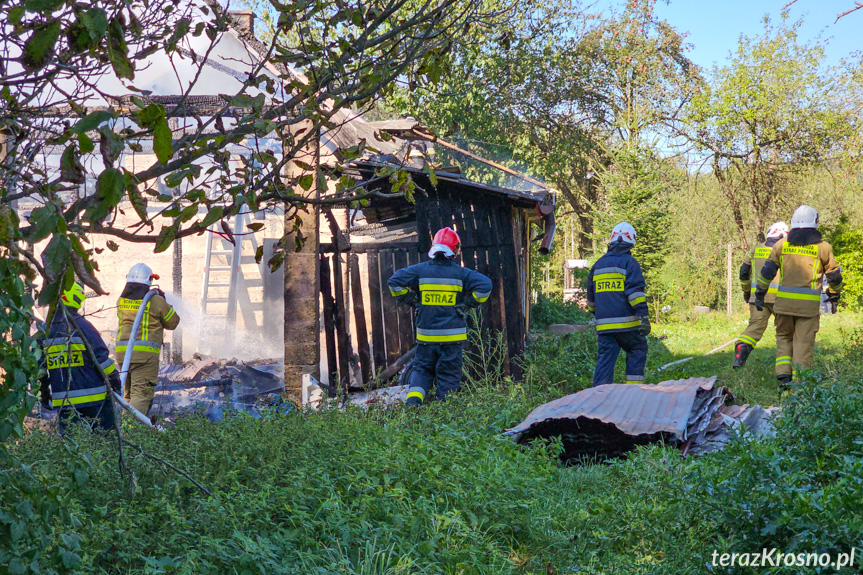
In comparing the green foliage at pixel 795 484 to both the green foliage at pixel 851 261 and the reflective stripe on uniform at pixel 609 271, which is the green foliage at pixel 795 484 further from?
the green foliage at pixel 851 261

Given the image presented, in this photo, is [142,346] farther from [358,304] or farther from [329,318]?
[358,304]

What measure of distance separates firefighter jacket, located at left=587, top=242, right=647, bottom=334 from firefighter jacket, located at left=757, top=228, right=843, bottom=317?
63.7 inches

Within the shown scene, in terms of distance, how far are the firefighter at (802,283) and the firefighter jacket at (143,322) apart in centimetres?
653

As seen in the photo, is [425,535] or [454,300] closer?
[425,535]

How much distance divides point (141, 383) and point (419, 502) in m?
4.31

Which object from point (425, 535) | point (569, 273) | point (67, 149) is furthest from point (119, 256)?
point (569, 273)

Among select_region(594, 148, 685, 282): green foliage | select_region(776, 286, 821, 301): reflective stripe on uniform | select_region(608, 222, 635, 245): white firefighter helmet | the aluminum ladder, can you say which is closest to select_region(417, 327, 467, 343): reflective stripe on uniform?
select_region(608, 222, 635, 245): white firefighter helmet

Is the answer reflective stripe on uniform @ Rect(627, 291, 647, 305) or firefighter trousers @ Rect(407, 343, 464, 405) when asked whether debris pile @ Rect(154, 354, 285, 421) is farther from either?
reflective stripe on uniform @ Rect(627, 291, 647, 305)

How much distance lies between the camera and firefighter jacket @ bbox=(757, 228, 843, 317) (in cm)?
801

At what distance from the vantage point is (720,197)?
2675cm

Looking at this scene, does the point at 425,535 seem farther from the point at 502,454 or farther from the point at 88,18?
the point at 88,18

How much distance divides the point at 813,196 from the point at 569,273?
9.26 m

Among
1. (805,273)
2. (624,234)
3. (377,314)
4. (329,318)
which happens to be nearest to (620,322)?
(624,234)

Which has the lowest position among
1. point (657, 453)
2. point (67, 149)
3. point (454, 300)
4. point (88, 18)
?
point (657, 453)
